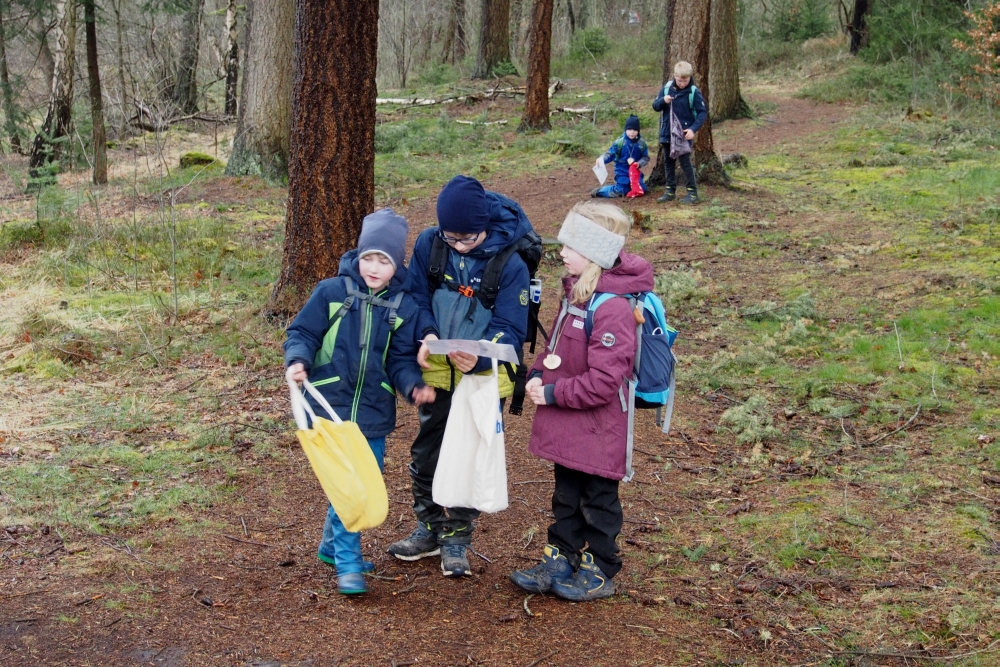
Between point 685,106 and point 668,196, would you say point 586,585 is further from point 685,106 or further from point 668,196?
point 668,196

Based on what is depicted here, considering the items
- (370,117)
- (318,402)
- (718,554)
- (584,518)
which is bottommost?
(718,554)

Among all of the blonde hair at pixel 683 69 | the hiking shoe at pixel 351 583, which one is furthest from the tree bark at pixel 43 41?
the hiking shoe at pixel 351 583

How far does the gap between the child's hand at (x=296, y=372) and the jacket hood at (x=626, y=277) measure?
1221mm

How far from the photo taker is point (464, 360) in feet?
12.5

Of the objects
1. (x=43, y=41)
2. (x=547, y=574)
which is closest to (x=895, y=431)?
(x=547, y=574)

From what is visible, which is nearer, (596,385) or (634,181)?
(596,385)

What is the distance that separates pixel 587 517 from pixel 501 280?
1144 mm

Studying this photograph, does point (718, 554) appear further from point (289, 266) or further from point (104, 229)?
point (104, 229)

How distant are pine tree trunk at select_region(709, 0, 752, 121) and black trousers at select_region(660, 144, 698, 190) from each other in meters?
7.50

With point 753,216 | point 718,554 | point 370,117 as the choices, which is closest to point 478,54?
point 753,216

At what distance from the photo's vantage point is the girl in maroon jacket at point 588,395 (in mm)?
3748

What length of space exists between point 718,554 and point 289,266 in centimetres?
438

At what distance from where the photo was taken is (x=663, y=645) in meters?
3.76

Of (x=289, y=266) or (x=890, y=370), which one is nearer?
(x=890, y=370)
